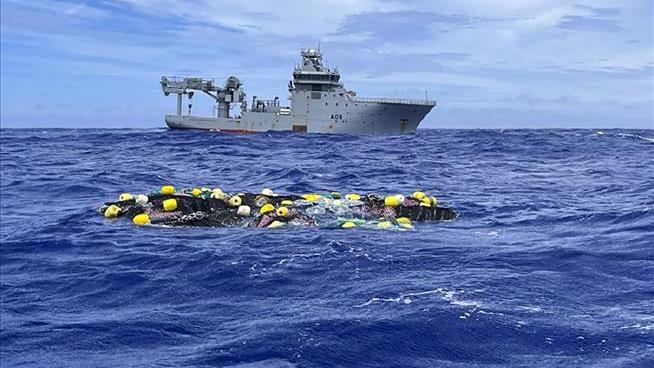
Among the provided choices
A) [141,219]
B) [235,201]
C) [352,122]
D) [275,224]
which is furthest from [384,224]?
[352,122]

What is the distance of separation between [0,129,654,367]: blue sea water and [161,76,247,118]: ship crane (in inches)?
2341

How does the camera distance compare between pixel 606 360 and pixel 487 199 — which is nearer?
pixel 606 360

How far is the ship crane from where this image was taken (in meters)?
83.9

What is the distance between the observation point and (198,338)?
9.38 m

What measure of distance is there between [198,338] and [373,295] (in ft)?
10.8

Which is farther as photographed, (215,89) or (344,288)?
(215,89)

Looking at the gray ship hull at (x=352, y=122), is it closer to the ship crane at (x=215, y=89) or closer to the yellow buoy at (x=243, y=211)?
the ship crane at (x=215, y=89)

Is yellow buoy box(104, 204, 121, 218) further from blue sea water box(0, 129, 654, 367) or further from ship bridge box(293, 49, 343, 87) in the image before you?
ship bridge box(293, 49, 343, 87)

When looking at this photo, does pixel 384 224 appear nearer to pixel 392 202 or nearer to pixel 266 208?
pixel 392 202

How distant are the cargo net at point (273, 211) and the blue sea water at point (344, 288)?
2.16 feet

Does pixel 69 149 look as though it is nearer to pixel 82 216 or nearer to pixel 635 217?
pixel 82 216

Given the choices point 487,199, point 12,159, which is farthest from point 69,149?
point 487,199

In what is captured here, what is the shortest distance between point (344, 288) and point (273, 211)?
23.8ft

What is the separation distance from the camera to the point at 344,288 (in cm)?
1191
